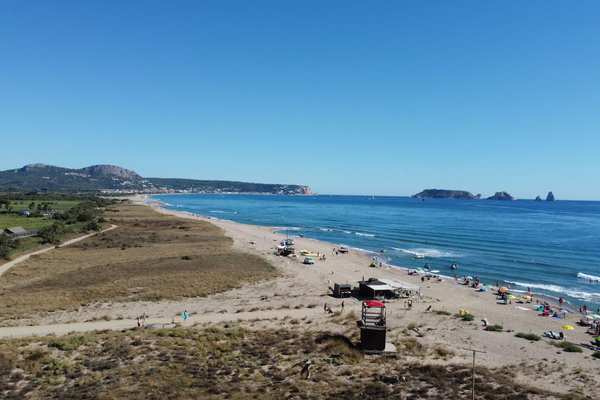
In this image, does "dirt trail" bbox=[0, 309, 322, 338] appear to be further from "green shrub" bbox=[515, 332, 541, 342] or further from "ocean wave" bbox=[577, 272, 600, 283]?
"ocean wave" bbox=[577, 272, 600, 283]

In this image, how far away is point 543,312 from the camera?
37.0 meters

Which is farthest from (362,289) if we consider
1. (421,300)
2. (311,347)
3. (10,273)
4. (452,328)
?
(10,273)

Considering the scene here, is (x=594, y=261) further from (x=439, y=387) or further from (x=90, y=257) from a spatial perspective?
(x=90, y=257)

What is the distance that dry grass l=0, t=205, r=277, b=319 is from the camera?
3603cm

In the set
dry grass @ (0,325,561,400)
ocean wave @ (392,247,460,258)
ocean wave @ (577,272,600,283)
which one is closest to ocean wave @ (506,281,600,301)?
ocean wave @ (577,272,600,283)

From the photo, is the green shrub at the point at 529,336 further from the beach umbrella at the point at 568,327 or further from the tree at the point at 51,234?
the tree at the point at 51,234

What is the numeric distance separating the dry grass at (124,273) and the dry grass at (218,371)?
12.2 meters

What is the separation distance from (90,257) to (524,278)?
188 feet

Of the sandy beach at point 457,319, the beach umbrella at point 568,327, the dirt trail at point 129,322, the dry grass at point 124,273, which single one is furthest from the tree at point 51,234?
the beach umbrella at point 568,327

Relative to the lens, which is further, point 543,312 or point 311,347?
point 543,312

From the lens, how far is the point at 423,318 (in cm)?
3253

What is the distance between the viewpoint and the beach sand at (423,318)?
2272cm

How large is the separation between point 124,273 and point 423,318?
106 feet

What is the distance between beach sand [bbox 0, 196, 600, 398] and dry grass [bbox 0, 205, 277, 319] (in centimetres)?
285
